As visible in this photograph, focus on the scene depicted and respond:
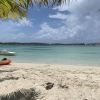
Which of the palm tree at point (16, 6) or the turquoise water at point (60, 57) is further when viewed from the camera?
the turquoise water at point (60, 57)

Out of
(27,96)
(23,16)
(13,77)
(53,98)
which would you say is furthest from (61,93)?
(23,16)

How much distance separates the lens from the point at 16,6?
27.1 ft

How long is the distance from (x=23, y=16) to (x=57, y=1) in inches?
102

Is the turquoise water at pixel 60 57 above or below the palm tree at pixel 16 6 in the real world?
below

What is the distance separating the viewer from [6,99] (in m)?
5.74

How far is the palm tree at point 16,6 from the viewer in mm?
7055

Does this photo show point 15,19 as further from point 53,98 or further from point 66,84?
point 53,98

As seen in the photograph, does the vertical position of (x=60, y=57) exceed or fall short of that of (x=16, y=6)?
it falls short

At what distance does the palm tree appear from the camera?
7.05 m

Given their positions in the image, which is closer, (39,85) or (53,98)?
(53,98)

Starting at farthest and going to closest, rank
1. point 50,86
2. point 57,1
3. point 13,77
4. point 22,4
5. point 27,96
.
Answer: point 22,4, point 13,77, point 57,1, point 50,86, point 27,96

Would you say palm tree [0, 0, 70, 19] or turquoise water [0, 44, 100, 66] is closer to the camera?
palm tree [0, 0, 70, 19]

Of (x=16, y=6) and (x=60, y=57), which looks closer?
(x=16, y=6)

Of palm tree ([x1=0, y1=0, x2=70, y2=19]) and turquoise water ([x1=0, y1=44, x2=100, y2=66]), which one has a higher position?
palm tree ([x1=0, y1=0, x2=70, y2=19])
